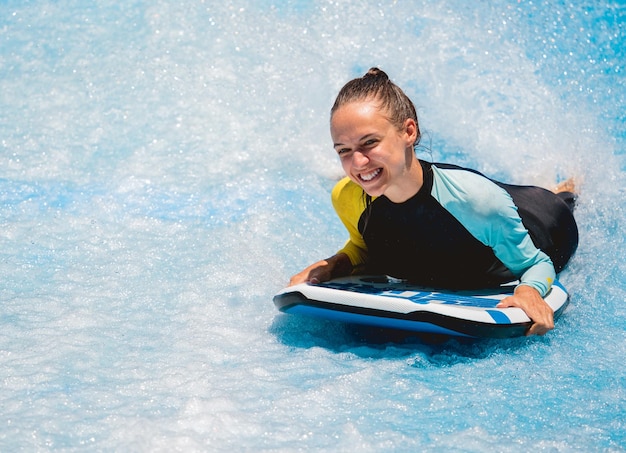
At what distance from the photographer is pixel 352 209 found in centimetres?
347

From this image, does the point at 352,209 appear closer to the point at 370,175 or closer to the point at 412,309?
the point at 370,175

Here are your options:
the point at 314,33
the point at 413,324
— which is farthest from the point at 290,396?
the point at 314,33

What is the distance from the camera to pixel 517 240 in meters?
3.27

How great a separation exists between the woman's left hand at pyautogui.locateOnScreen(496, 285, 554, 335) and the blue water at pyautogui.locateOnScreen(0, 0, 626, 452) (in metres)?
0.12

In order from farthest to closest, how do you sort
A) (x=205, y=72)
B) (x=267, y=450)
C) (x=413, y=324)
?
(x=205, y=72)
(x=413, y=324)
(x=267, y=450)

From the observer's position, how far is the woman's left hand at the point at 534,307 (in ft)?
10.1

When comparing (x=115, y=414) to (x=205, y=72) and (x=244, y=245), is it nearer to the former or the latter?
(x=244, y=245)

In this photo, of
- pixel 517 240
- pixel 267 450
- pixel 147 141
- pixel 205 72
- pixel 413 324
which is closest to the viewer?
pixel 267 450

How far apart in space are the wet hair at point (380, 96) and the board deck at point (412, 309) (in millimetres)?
657

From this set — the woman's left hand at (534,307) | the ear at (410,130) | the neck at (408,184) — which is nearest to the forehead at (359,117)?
the ear at (410,130)

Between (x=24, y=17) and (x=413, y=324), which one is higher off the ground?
(x=24, y=17)

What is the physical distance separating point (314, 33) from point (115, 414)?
13.7 ft

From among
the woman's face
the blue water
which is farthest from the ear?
the blue water

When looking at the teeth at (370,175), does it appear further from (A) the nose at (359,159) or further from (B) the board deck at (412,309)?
(B) the board deck at (412,309)
